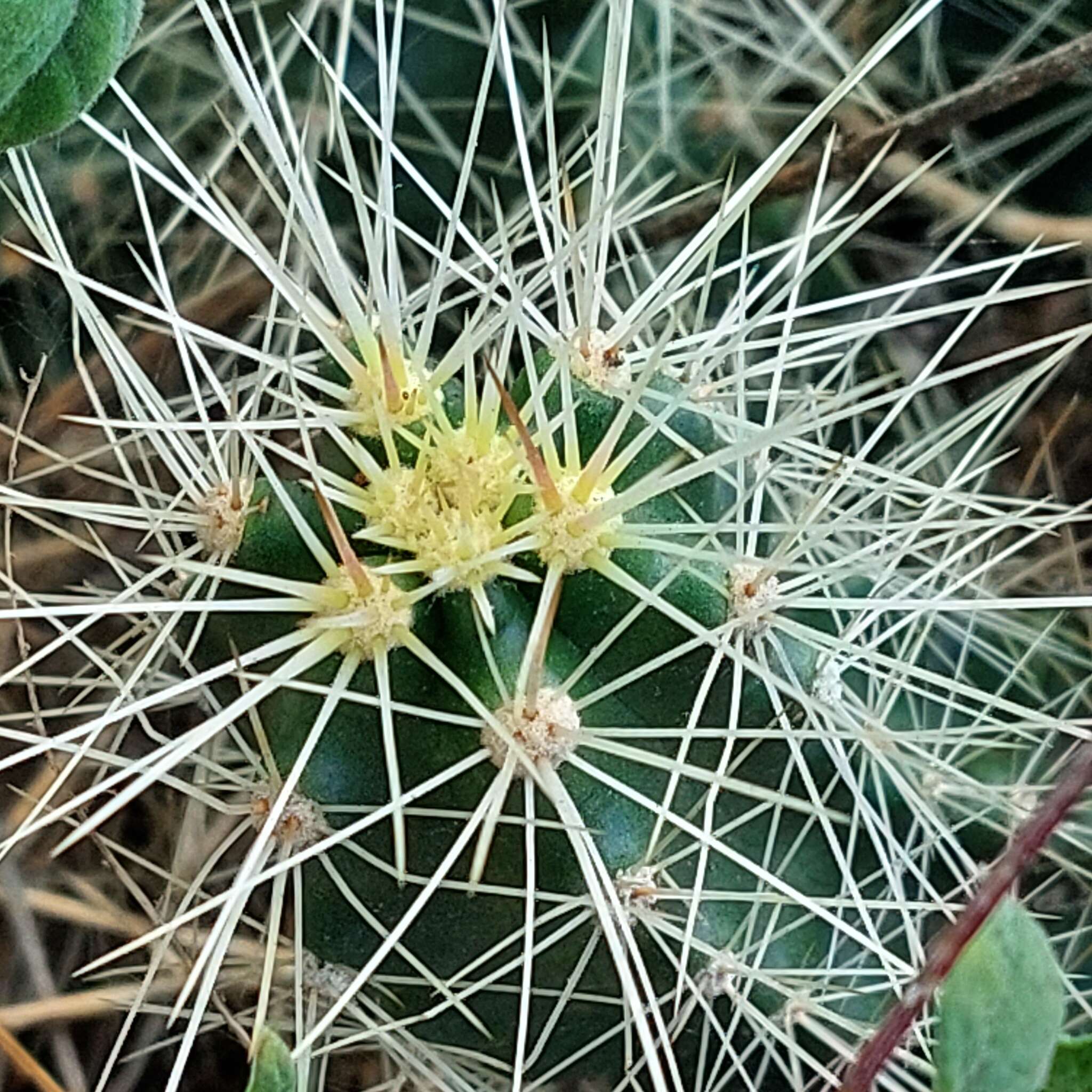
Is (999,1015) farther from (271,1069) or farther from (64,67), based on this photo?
(64,67)

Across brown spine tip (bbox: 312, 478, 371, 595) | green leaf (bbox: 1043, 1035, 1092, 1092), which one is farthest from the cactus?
green leaf (bbox: 1043, 1035, 1092, 1092)

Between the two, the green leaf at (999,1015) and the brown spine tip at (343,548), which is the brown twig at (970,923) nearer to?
the green leaf at (999,1015)

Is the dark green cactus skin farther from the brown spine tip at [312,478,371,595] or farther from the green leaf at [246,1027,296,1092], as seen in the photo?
the green leaf at [246,1027,296,1092]

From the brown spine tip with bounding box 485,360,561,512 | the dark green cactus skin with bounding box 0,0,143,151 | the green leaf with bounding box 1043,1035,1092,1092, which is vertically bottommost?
the green leaf with bounding box 1043,1035,1092,1092

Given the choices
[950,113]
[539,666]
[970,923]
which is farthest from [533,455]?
[950,113]

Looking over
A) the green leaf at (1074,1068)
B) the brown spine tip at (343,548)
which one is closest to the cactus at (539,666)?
the brown spine tip at (343,548)

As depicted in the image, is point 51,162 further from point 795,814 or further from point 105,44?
point 795,814
